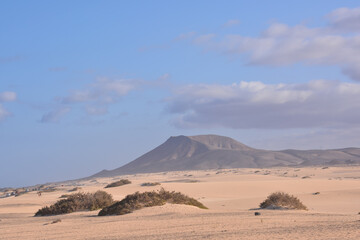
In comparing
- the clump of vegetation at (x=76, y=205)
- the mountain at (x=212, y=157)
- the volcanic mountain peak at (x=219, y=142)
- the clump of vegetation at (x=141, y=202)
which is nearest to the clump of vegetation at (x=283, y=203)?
the clump of vegetation at (x=141, y=202)

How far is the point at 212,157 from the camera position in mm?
130875

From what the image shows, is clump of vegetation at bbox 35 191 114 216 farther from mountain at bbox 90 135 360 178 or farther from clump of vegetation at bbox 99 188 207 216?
mountain at bbox 90 135 360 178

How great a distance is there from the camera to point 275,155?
137375mm

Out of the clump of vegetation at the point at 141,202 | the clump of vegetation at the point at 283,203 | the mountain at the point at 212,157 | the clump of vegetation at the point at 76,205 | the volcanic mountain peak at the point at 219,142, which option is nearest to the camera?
the clump of vegetation at the point at 283,203

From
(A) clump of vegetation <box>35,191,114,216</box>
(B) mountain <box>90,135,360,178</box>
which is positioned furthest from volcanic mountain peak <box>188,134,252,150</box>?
(A) clump of vegetation <box>35,191,114,216</box>

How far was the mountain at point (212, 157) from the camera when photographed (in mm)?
123750

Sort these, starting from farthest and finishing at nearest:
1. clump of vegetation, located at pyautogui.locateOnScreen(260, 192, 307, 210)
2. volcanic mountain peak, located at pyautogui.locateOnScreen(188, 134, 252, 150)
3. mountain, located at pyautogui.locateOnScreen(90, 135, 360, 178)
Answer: volcanic mountain peak, located at pyautogui.locateOnScreen(188, 134, 252, 150), mountain, located at pyautogui.locateOnScreen(90, 135, 360, 178), clump of vegetation, located at pyautogui.locateOnScreen(260, 192, 307, 210)

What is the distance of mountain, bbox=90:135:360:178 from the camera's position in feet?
406

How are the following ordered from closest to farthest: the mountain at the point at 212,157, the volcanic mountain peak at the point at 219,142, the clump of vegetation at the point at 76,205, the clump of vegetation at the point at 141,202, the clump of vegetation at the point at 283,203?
the clump of vegetation at the point at 283,203
the clump of vegetation at the point at 141,202
the clump of vegetation at the point at 76,205
the mountain at the point at 212,157
the volcanic mountain peak at the point at 219,142

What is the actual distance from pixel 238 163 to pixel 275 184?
79.3m

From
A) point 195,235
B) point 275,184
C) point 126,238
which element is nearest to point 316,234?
point 195,235

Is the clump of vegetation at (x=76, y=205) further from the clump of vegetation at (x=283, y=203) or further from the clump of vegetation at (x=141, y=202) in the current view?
the clump of vegetation at (x=283, y=203)

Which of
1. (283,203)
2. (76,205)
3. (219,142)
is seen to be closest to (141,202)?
(76,205)

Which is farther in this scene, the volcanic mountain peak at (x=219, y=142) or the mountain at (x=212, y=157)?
the volcanic mountain peak at (x=219, y=142)
